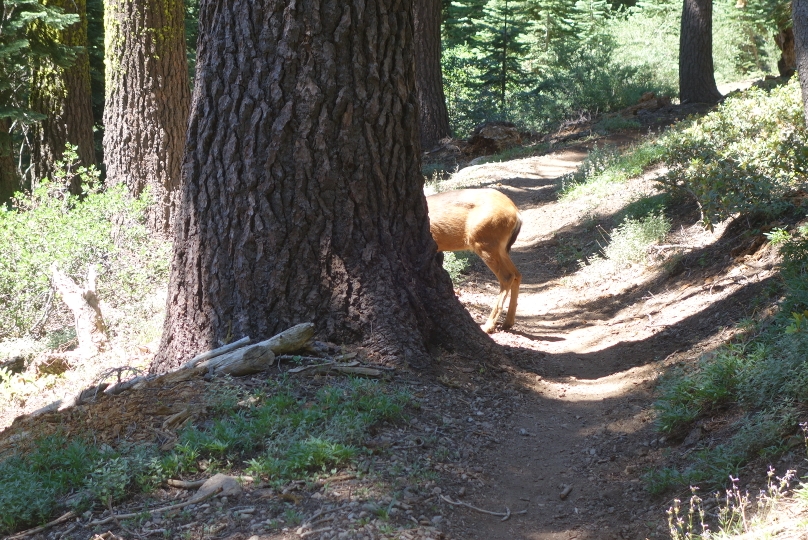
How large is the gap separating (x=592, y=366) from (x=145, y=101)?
7033 millimetres

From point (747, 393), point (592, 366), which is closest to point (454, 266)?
point (592, 366)

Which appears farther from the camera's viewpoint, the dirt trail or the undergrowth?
the dirt trail

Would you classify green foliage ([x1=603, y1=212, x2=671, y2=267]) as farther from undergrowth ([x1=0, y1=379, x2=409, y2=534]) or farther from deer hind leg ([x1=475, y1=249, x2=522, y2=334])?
undergrowth ([x1=0, y1=379, x2=409, y2=534])

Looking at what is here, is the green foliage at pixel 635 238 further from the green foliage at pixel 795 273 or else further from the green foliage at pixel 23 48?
the green foliage at pixel 23 48

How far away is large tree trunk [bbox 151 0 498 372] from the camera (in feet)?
15.7

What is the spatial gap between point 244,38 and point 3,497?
10.1 feet

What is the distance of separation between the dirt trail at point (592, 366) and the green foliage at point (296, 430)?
2.30 feet

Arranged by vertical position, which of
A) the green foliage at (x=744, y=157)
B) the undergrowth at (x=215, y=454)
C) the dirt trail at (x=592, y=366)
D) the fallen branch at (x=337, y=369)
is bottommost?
the dirt trail at (x=592, y=366)

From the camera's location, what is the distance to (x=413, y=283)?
5285 mm

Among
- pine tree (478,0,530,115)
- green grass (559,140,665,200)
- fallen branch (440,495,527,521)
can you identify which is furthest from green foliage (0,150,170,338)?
pine tree (478,0,530,115)

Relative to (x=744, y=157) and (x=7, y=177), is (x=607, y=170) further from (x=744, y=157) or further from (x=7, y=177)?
(x=7, y=177)

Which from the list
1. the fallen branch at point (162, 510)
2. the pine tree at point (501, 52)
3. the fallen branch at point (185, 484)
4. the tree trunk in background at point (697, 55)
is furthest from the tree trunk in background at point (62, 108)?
the tree trunk in background at point (697, 55)

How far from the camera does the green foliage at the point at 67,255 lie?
808 cm

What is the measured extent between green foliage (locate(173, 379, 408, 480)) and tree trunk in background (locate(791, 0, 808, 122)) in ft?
13.9
